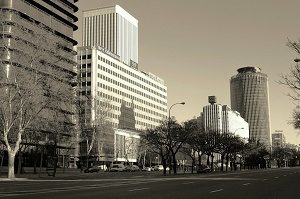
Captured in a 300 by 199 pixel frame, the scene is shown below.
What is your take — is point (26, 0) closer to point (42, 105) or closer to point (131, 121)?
point (42, 105)

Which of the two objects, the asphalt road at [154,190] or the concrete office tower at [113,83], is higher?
the concrete office tower at [113,83]

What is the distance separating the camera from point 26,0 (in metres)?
114

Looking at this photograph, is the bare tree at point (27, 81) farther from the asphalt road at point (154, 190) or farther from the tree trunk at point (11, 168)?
the asphalt road at point (154, 190)

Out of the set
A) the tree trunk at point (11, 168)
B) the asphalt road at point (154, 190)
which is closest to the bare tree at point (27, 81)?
the tree trunk at point (11, 168)

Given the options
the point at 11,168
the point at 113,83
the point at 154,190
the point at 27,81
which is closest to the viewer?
the point at 154,190

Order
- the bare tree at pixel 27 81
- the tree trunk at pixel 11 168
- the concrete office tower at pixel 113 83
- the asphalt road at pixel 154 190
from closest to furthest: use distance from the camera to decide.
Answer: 1. the asphalt road at pixel 154 190
2. the tree trunk at pixel 11 168
3. the bare tree at pixel 27 81
4. the concrete office tower at pixel 113 83

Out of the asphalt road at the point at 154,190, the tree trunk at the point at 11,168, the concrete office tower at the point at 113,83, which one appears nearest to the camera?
the asphalt road at the point at 154,190

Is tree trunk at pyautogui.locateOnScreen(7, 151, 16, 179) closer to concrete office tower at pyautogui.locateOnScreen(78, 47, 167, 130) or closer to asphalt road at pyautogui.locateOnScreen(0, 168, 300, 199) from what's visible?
asphalt road at pyautogui.locateOnScreen(0, 168, 300, 199)

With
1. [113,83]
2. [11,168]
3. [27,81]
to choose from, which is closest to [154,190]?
[11,168]

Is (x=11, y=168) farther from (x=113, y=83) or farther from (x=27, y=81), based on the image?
(x=113, y=83)

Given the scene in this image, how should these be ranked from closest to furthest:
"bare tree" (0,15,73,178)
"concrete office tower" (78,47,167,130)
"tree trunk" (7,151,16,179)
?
"tree trunk" (7,151,16,179) → "bare tree" (0,15,73,178) → "concrete office tower" (78,47,167,130)

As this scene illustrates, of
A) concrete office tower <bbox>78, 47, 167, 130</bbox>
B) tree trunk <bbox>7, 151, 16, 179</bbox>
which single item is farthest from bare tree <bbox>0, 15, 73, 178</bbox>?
concrete office tower <bbox>78, 47, 167, 130</bbox>

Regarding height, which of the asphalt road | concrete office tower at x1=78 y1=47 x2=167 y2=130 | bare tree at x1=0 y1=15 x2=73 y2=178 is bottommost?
the asphalt road

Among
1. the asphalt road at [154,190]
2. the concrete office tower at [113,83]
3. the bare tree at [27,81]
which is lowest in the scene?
the asphalt road at [154,190]
